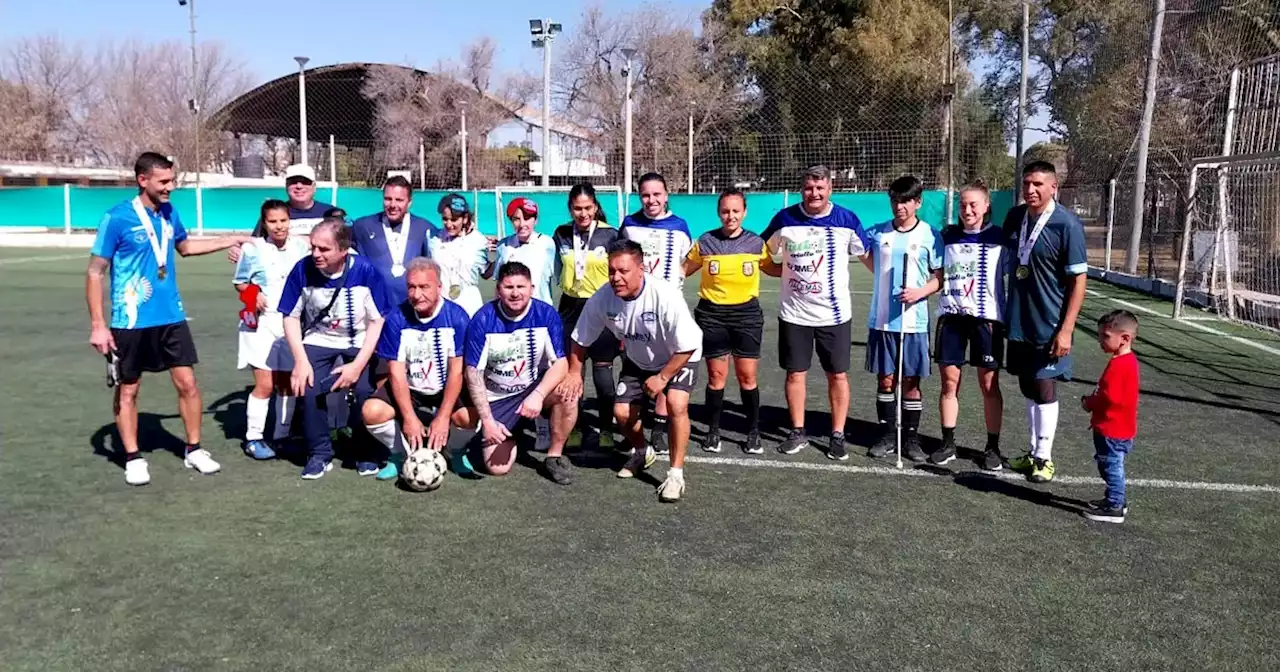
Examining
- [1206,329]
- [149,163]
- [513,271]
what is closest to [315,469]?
[513,271]

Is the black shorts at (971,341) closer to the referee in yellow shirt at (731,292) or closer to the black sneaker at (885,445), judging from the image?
the black sneaker at (885,445)

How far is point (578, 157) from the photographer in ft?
122

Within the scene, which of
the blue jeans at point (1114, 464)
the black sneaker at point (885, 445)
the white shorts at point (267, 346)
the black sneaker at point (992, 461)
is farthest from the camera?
the black sneaker at point (885, 445)

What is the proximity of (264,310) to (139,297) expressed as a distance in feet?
2.86

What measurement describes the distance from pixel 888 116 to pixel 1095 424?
2927 centimetres

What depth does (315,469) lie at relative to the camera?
564 cm

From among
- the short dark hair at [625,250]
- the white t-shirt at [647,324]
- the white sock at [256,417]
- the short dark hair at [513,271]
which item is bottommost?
the white sock at [256,417]

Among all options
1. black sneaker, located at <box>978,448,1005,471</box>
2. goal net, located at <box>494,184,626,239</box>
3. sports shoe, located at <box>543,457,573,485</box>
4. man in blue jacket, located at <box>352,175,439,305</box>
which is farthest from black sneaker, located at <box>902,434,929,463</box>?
goal net, located at <box>494,184,626,239</box>

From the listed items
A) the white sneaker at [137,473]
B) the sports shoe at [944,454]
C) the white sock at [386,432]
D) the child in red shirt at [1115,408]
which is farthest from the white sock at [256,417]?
the child in red shirt at [1115,408]

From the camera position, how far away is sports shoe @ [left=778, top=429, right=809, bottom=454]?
625cm

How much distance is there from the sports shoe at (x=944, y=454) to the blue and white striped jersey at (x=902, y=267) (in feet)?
2.48

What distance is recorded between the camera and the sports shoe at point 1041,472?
558 cm

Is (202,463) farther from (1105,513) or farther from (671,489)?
(1105,513)

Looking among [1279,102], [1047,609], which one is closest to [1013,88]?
[1279,102]
